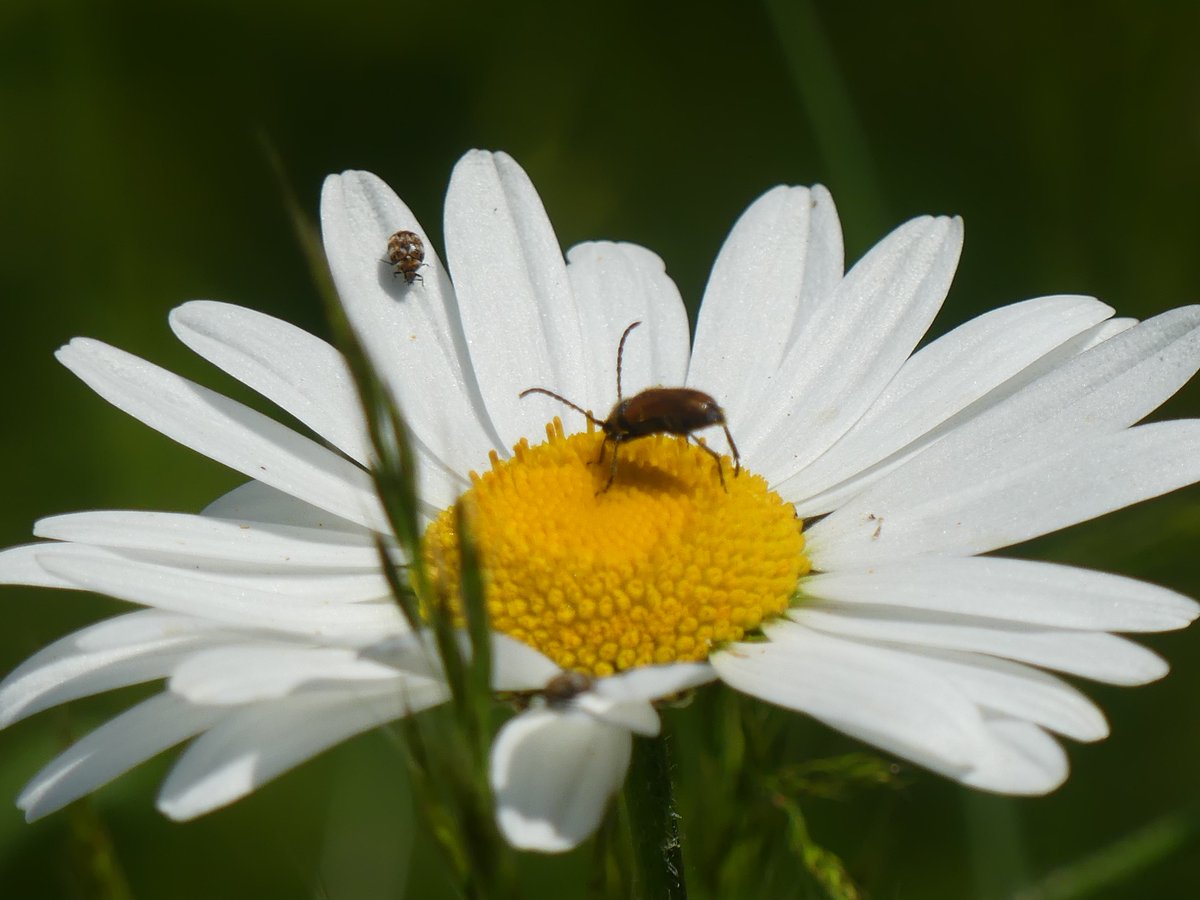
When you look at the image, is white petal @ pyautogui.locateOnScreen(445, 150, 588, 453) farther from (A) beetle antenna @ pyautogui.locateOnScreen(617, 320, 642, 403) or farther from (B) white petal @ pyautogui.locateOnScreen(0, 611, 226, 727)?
(B) white petal @ pyautogui.locateOnScreen(0, 611, 226, 727)

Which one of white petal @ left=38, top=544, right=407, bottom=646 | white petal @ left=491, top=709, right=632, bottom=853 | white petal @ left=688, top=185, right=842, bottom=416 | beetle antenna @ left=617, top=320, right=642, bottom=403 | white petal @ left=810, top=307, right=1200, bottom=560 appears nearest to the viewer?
white petal @ left=491, top=709, right=632, bottom=853

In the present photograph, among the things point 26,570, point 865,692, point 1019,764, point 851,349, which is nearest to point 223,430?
point 26,570

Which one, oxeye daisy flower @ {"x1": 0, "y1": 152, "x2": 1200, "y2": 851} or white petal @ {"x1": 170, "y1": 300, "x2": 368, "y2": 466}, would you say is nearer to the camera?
oxeye daisy flower @ {"x1": 0, "y1": 152, "x2": 1200, "y2": 851}

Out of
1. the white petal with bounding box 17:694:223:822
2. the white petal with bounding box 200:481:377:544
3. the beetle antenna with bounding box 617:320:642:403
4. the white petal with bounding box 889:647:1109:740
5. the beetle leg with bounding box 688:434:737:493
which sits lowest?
the white petal with bounding box 889:647:1109:740

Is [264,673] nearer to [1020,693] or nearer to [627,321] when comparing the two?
[1020,693]

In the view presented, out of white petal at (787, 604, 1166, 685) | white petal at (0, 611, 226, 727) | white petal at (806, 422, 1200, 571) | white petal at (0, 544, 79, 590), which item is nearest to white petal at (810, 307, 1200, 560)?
white petal at (806, 422, 1200, 571)

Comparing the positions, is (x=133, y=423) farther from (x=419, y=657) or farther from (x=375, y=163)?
(x=419, y=657)

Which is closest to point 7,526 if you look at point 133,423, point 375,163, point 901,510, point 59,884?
point 133,423

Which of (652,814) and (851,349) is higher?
(851,349)
